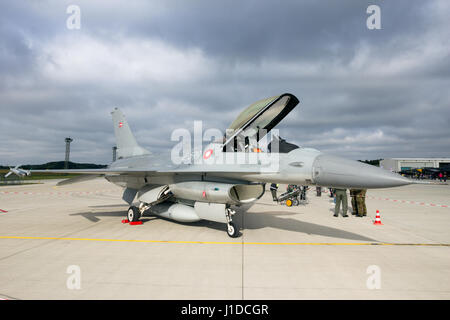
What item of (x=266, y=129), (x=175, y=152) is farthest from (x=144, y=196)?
(x=266, y=129)

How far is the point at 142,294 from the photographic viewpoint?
126 inches

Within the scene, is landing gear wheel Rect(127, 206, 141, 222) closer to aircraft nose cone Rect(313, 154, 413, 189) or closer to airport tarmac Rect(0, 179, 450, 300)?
airport tarmac Rect(0, 179, 450, 300)

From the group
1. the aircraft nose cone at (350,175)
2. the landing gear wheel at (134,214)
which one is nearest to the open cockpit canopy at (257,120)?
the aircraft nose cone at (350,175)

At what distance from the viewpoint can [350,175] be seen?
437 centimetres

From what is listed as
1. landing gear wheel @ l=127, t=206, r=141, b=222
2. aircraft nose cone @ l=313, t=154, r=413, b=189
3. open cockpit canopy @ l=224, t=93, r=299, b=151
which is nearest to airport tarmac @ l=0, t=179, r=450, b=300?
landing gear wheel @ l=127, t=206, r=141, b=222

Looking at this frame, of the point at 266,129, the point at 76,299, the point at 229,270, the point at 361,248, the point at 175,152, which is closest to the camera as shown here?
the point at 76,299

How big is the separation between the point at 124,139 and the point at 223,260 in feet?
25.4

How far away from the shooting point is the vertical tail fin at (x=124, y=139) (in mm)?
10086

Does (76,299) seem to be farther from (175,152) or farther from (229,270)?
(175,152)

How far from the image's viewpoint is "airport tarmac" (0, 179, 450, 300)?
11.0 feet

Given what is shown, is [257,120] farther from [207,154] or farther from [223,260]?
[223,260]

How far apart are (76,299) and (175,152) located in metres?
4.97

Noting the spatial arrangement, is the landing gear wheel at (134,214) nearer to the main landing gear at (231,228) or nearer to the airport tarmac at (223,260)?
the airport tarmac at (223,260)
